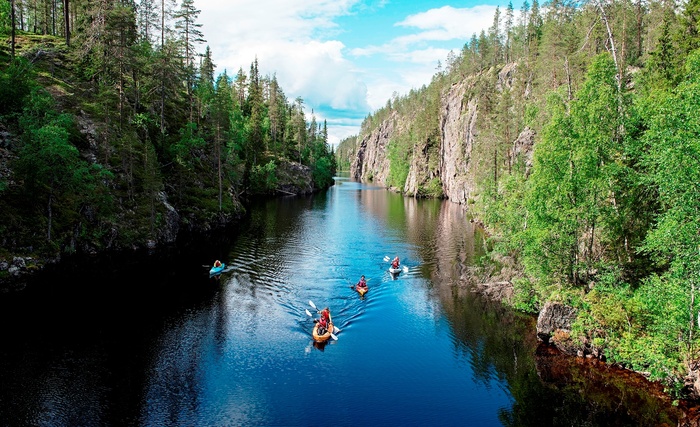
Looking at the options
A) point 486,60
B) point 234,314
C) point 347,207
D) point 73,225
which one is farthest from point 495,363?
point 486,60

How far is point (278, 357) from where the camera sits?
27422 mm

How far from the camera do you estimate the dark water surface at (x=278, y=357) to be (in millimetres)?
21641

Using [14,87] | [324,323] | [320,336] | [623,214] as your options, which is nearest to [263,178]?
[14,87]

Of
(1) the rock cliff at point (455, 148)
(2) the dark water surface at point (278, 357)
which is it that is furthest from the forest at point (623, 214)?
(1) the rock cliff at point (455, 148)

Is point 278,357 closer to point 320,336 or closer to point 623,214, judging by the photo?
point 320,336

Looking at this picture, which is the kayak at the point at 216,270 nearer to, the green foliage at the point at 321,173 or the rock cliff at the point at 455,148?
the rock cliff at the point at 455,148

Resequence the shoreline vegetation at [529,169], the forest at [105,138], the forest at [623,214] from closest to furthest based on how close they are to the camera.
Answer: the forest at [623,214] → the shoreline vegetation at [529,169] → the forest at [105,138]

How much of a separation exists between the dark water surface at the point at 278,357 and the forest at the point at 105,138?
20.8 feet

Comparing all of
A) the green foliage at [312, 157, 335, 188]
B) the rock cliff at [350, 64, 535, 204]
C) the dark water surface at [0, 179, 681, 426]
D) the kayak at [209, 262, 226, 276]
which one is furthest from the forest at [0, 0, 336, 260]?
the rock cliff at [350, 64, 535, 204]

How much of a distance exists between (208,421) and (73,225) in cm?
3374

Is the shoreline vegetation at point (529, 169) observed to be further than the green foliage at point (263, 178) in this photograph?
No

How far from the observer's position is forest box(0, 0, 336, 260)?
4166 centimetres

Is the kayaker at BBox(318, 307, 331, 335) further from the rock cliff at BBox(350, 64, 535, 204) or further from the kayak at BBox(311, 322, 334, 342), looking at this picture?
the rock cliff at BBox(350, 64, 535, 204)

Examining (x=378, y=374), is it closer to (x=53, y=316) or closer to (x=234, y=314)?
(x=234, y=314)
